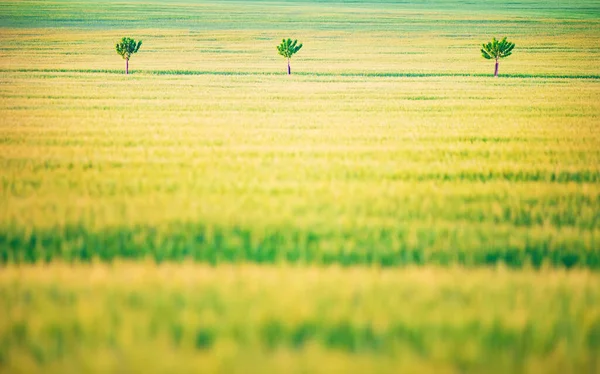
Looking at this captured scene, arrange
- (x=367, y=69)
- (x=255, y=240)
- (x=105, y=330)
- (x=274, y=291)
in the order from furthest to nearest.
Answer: (x=367, y=69) → (x=255, y=240) → (x=274, y=291) → (x=105, y=330)

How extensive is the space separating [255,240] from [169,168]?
489 centimetres

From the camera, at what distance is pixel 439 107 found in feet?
84.3

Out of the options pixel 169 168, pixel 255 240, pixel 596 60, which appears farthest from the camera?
pixel 596 60

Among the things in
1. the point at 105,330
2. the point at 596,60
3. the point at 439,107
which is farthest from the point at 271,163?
the point at 596,60

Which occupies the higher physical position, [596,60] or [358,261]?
[596,60]

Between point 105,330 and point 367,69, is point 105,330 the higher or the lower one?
the lower one

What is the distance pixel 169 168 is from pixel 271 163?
2.09 m

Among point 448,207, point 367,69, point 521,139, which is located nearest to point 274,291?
point 448,207

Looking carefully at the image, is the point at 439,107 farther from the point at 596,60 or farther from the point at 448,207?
the point at 596,60

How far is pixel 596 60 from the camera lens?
2147 inches

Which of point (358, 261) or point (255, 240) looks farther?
point (255, 240)

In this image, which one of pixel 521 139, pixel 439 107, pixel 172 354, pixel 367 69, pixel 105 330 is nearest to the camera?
pixel 172 354

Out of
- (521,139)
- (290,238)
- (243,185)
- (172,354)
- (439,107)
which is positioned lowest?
(172,354)

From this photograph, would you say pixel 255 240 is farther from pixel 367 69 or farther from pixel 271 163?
pixel 367 69
